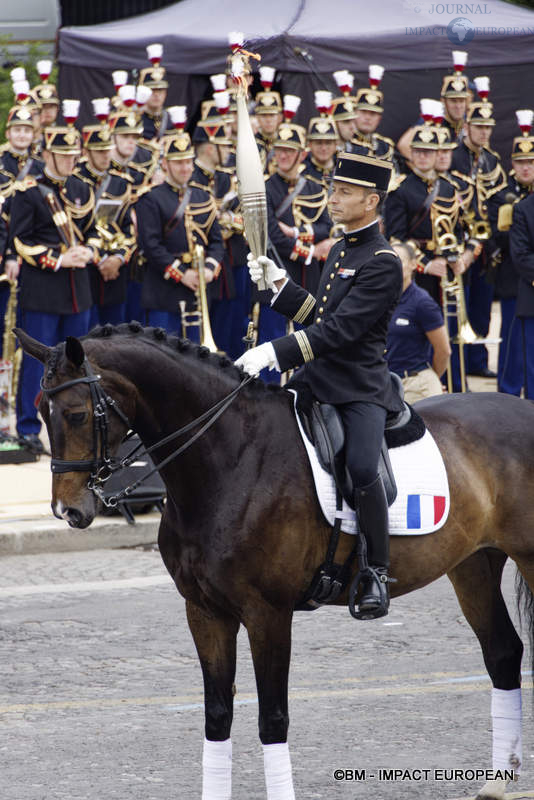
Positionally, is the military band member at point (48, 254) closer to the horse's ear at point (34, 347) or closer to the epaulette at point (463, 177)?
the epaulette at point (463, 177)

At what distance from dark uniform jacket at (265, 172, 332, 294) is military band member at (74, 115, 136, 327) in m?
1.41

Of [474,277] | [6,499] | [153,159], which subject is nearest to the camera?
[6,499]

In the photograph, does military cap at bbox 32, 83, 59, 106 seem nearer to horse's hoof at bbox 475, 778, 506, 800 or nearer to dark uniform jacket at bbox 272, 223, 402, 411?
dark uniform jacket at bbox 272, 223, 402, 411

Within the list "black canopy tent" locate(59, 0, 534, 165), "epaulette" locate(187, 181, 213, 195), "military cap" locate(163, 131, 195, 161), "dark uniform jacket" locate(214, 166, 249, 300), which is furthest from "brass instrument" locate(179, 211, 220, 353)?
"black canopy tent" locate(59, 0, 534, 165)

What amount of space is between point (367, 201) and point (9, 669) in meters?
3.12

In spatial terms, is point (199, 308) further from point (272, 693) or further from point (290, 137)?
point (272, 693)

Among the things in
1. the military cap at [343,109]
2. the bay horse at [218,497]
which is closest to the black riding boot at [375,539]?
the bay horse at [218,497]

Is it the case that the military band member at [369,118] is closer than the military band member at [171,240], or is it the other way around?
the military band member at [171,240]

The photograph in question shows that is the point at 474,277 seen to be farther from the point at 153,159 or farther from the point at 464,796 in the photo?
the point at 464,796

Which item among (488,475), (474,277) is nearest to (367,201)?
(488,475)

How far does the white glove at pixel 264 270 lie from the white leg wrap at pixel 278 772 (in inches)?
65.7

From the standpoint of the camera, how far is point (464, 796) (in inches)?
222

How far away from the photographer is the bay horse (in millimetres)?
5004

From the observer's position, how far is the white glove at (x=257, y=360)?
210 inches
